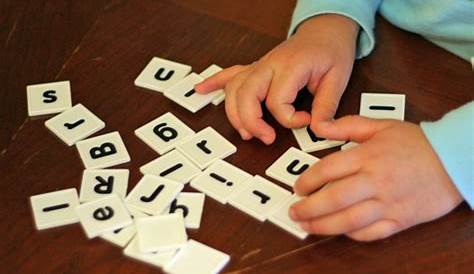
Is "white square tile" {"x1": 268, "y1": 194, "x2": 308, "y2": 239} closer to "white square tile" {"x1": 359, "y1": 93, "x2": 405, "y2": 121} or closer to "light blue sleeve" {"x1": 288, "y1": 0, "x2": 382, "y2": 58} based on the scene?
"white square tile" {"x1": 359, "y1": 93, "x2": 405, "y2": 121}

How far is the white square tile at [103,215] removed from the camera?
694 mm

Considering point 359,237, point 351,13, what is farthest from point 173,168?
point 351,13

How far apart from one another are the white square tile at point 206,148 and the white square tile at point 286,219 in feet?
0.32

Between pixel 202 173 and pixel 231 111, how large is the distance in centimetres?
10

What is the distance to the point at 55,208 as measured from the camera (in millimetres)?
719

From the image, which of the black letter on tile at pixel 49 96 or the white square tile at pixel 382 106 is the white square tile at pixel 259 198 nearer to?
the white square tile at pixel 382 106

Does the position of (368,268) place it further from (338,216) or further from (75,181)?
(75,181)

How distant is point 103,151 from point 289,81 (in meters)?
0.22

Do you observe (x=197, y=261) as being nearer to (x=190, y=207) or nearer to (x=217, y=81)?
(x=190, y=207)

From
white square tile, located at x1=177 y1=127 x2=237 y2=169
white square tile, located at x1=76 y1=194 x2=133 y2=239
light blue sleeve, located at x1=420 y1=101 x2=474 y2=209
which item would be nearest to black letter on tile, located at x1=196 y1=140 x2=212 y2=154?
white square tile, located at x1=177 y1=127 x2=237 y2=169

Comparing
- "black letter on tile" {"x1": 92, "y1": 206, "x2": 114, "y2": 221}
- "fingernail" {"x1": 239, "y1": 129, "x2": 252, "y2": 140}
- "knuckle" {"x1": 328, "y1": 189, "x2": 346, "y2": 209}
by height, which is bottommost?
"black letter on tile" {"x1": 92, "y1": 206, "x2": 114, "y2": 221}

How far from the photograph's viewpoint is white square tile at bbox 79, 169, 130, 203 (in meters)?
0.73

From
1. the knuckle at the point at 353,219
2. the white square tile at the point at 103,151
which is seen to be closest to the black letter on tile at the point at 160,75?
the white square tile at the point at 103,151

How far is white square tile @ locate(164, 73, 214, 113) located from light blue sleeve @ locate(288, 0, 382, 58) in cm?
14
